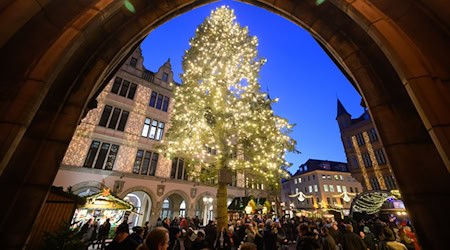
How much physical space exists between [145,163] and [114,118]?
5.32 m

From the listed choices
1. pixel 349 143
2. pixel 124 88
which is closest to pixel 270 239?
pixel 124 88

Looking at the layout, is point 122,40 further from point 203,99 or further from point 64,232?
point 203,99

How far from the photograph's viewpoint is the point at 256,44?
13344 millimetres

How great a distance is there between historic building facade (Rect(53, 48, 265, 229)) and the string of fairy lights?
6.84 meters

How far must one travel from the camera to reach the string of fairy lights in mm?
10906

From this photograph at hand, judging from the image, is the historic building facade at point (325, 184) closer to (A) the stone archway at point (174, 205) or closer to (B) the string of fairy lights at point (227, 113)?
(A) the stone archway at point (174, 205)

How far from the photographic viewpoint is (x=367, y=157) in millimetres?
28328

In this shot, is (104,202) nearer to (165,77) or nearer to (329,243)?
(329,243)

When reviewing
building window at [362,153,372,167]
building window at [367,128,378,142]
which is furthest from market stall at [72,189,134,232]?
building window at [367,128,378,142]

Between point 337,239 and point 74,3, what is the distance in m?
10.7

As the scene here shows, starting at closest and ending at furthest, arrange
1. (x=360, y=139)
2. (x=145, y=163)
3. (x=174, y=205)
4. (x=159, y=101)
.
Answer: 1. (x=145, y=163)
2. (x=174, y=205)
3. (x=159, y=101)
4. (x=360, y=139)

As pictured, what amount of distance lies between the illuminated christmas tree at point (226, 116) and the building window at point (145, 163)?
7286mm

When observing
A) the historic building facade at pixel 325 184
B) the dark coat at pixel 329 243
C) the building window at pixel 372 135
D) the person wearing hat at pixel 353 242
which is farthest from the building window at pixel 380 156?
the dark coat at pixel 329 243

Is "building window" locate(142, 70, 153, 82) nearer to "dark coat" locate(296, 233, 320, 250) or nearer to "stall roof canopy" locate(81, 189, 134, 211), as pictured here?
"stall roof canopy" locate(81, 189, 134, 211)
